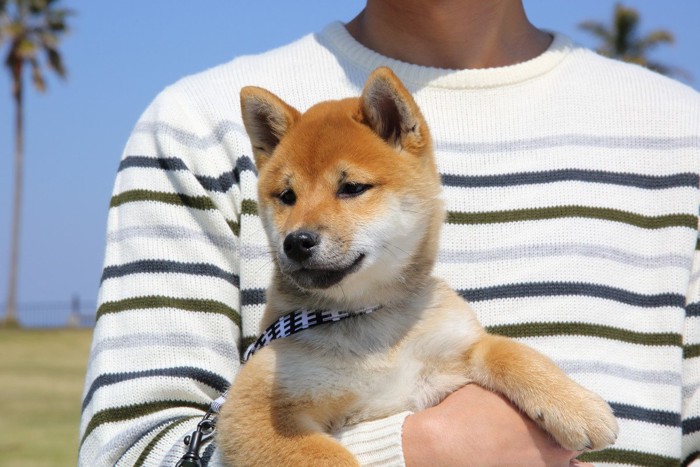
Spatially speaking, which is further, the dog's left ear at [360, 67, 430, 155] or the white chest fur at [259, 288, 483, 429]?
the dog's left ear at [360, 67, 430, 155]

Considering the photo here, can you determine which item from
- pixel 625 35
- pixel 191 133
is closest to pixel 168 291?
pixel 191 133

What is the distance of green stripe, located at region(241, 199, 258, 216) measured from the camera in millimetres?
3475

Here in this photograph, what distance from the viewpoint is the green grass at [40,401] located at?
11359 millimetres

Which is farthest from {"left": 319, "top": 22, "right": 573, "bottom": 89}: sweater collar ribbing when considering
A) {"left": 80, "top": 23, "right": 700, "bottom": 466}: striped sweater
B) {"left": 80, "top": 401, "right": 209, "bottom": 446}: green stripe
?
{"left": 80, "top": 401, "right": 209, "bottom": 446}: green stripe

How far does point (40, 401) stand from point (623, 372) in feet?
45.0

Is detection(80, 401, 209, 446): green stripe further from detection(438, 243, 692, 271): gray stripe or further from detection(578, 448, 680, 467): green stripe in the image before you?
detection(578, 448, 680, 467): green stripe

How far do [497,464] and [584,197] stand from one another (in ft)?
4.60

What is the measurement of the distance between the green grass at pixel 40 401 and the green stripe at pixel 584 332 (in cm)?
776

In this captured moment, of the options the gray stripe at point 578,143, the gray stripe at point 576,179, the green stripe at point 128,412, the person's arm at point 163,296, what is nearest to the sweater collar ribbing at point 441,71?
the gray stripe at point 578,143

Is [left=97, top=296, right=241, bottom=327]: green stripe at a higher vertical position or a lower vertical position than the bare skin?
lower

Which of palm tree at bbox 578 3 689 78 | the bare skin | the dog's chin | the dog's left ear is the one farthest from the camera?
palm tree at bbox 578 3 689 78

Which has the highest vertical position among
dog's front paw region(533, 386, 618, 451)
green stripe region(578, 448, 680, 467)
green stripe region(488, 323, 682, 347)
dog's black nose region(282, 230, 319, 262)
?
dog's black nose region(282, 230, 319, 262)

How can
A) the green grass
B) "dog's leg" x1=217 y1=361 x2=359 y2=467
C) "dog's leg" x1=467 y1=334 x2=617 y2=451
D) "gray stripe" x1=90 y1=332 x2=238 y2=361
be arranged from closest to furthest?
1. "dog's leg" x1=217 y1=361 x2=359 y2=467
2. "dog's leg" x1=467 y1=334 x2=617 y2=451
3. "gray stripe" x1=90 y1=332 x2=238 y2=361
4. the green grass

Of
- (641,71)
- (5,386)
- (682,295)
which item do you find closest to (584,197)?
(682,295)
